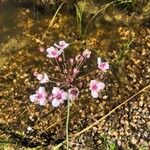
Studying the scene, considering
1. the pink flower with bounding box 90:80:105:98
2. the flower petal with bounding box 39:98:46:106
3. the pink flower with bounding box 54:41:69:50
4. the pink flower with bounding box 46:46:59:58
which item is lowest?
the flower petal with bounding box 39:98:46:106

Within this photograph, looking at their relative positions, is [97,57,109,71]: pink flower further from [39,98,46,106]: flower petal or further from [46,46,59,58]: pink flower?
[39,98,46,106]: flower petal

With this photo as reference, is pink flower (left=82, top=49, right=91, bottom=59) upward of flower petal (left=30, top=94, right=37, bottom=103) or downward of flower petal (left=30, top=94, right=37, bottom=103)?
upward

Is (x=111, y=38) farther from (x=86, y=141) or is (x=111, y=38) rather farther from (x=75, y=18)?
(x=86, y=141)

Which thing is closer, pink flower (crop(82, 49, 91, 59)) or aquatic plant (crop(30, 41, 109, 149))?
aquatic plant (crop(30, 41, 109, 149))

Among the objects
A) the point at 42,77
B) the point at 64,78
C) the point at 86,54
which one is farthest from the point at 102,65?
the point at 42,77

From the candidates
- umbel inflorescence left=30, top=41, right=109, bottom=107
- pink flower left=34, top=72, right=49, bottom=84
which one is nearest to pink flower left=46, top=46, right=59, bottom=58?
umbel inflorescence left=30, top=41, right=109, bottom=107

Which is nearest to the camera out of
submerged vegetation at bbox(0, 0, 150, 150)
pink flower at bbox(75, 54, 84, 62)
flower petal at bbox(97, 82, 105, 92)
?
submerged vegetation at bbox(0, 0, 150, 150)

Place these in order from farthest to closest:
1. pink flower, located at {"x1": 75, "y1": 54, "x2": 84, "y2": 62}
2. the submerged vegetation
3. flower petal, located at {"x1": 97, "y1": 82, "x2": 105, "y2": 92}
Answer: pink flower, located at {"x1": 75, "y1": 54, "x2": 84, "y2": 62}, flower petal, located at {"x1": 97, "y1": 82, "x2": 105, "y2": 92}, the submerged vegetation

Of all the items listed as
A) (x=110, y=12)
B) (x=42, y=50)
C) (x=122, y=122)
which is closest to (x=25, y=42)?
(x=42, y=50)
